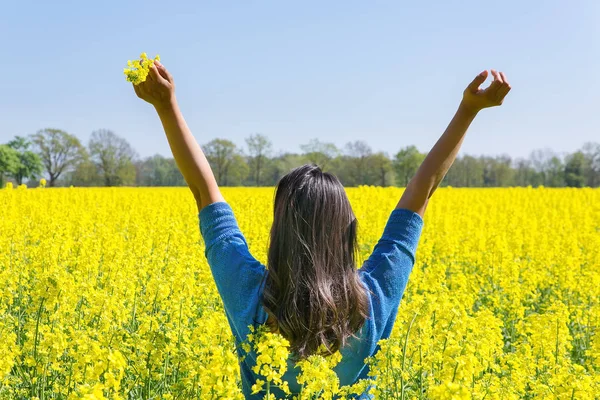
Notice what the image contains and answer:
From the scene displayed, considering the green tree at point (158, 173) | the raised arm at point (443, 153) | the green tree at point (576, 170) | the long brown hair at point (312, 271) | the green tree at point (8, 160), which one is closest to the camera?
the long brown hair at point (312, 271)

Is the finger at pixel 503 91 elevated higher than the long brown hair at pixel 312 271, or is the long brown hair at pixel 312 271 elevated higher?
the finger at pixel 503 91

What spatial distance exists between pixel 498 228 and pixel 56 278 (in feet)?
33.2

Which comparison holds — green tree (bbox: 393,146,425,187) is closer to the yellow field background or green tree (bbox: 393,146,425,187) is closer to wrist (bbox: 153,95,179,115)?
the yellow field background

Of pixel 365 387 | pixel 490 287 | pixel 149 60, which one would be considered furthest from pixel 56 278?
pixel 490 287

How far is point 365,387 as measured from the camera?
192 centimetres

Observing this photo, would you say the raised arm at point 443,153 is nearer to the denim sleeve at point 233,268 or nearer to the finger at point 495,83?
the finger at point 495,83

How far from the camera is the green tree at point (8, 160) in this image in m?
57.4

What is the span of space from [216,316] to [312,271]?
1645 mm

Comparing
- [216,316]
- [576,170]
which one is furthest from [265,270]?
[576,170]

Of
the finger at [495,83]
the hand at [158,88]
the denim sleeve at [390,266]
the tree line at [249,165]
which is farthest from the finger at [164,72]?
the tree line at [249,165]

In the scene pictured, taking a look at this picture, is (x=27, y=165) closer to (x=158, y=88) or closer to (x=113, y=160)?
(x=113, y=160)

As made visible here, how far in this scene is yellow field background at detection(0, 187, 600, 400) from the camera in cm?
230

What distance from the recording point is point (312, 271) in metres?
1.77

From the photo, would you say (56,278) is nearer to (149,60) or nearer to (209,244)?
(209,244)
